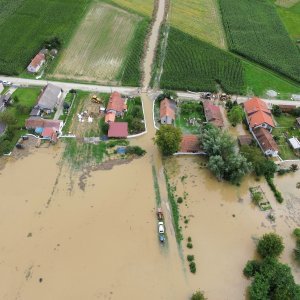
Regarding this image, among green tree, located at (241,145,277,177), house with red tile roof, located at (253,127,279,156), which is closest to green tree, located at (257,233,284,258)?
green tree, located at (241,145,277,177)

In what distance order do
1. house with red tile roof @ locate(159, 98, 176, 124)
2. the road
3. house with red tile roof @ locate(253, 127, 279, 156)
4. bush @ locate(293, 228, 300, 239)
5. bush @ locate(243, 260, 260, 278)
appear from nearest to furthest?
bush @ locate(243, 260, 260, 278), bush @ locate(293, 228, 300, 239), house with red tile roof @ locate(253, 127, 279, 156), house with red tile roof @ locate(159, 98, 176, 124), the road

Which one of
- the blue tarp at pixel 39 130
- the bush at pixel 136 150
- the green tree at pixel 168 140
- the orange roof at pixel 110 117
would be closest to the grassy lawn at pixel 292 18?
the green tree at pixel 168 140

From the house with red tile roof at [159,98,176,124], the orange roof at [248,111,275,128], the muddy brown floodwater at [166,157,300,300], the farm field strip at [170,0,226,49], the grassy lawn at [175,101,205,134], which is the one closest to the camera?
the muddy brown floodwater at [166,157,300,300]

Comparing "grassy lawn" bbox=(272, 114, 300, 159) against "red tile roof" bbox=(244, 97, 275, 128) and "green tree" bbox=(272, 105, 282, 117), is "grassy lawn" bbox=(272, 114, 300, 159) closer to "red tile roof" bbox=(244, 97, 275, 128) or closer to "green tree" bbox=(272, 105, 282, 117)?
"green tree" bbox=(272, 105, 282, 117)

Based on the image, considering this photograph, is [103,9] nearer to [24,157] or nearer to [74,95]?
[74,95]

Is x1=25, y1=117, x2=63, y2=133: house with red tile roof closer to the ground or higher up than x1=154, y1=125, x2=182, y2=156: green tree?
closer to the ground

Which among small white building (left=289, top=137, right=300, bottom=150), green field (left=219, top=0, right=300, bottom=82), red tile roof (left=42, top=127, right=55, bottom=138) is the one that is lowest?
red tile roof (left=42, top=127, right=55, bottom=138)
